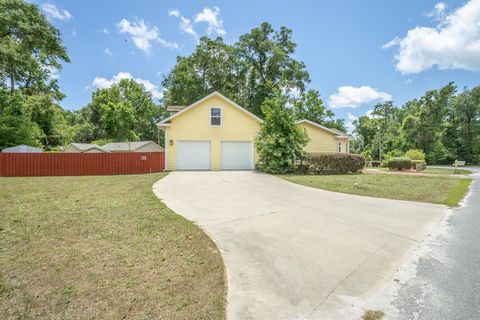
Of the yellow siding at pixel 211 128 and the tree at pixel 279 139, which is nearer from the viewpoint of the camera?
the tree at pixel 279 139

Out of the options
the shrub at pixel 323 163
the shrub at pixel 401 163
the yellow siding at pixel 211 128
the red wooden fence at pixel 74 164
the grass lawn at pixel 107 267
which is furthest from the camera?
the shrub at pixel 401 163

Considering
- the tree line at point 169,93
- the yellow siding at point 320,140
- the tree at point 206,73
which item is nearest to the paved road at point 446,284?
the yellow siding at point 320,140

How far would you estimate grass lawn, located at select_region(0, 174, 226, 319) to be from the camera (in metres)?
2.19

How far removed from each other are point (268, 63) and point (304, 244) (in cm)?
2987

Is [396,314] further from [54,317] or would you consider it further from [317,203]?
[317,203]

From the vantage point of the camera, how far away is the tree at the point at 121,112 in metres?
33.2

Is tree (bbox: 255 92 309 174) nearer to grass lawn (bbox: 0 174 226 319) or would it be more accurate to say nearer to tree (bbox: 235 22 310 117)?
grass lawn (bbox: 0 174 226 319)

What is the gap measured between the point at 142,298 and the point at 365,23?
1696cm

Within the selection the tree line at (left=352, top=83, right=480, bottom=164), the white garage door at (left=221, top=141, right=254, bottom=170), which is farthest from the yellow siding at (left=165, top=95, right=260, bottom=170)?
the tree line at (left=352, top=83, right=480, bottom=164)

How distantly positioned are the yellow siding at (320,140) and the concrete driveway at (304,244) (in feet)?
44.7

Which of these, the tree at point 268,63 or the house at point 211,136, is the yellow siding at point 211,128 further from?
the tree at point 268,63

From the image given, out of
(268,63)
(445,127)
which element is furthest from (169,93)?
(445,127)

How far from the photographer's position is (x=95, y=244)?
11.7ft

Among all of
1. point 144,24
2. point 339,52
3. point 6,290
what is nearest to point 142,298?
point 6,290
